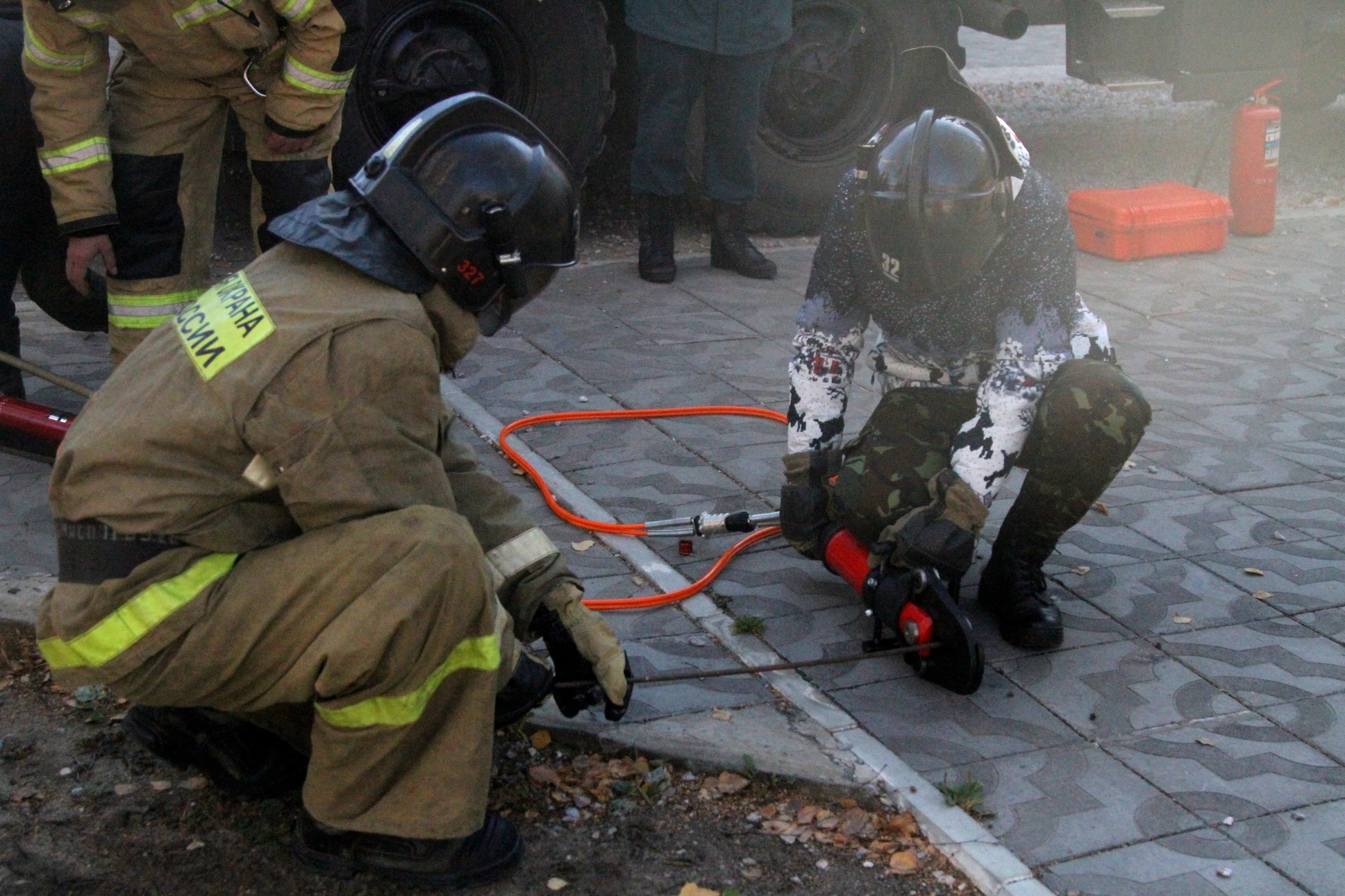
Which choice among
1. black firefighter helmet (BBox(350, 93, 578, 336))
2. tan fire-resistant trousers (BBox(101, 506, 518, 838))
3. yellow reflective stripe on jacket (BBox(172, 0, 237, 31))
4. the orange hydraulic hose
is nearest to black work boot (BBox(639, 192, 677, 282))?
the orange hydraulic hose

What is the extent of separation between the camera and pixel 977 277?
354cm

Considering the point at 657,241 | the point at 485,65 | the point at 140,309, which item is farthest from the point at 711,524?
the point at 485,65

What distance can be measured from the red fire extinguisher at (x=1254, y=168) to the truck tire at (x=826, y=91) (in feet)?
5.09

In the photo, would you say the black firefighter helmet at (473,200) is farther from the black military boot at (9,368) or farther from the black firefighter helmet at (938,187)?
the black military boot at (9,368)

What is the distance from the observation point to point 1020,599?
366 centimetres

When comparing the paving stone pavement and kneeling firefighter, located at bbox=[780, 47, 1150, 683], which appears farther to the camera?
kneeling firefighter, located at bbox=[780, 47, 1150, 683]

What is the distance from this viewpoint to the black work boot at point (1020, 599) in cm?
359

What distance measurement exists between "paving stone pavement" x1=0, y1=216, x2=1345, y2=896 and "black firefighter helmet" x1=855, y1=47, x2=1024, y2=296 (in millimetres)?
971

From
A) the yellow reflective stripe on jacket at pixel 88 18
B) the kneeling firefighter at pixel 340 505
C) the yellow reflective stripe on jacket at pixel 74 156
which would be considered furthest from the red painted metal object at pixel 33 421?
the kneeling firefighter at pixel 340 505

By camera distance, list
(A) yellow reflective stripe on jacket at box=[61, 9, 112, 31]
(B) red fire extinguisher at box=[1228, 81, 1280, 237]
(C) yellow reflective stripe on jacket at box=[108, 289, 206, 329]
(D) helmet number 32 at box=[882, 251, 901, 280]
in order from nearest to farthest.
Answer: (D) helmet number 32 at box=[882, 251, 901, 280]
(A) yellow reflective stripe on jacket at box=[61, 9, 112, 31]
(C) yellow reflective stripe on jacket at box=[108, 289, 206, 329]
(B) red fire extinguisher at box=[1228, 81, 1280, 237]

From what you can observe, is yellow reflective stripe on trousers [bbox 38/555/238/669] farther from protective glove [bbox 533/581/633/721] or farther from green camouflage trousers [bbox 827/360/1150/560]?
green camouflage trousers [bbox 827/360/1150/560]

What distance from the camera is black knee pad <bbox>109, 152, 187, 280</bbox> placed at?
13.5 ft

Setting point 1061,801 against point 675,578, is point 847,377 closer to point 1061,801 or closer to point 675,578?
point 675,578

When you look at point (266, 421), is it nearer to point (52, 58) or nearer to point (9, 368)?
point (52, 58)
